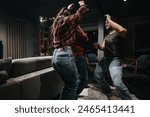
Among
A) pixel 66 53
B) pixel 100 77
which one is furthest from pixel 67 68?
pixel 100 77

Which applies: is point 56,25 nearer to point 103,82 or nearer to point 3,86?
point 3,86

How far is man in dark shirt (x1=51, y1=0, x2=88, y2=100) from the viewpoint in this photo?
177 cm

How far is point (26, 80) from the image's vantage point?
1.64m

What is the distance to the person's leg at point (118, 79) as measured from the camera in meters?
2.10

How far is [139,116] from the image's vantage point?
1.39 metres

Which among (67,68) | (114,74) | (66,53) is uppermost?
(66,53)

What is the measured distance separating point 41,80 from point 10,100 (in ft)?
1.94

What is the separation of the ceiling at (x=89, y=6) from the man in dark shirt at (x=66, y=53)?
422cm

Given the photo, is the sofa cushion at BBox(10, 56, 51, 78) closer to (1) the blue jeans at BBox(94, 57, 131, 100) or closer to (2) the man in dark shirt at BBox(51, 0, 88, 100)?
(2) the man in dark shirt at BBox(51, 0, 88, 100)

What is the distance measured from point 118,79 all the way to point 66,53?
73 centimetres

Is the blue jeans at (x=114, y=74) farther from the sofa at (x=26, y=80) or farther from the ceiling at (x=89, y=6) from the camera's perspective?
the ceiling at (x=89, y=6)

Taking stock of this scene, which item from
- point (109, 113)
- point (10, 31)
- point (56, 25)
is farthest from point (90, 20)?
point (109, 113)

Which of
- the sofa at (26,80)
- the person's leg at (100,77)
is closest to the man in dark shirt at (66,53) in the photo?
the sofa at (26,80)

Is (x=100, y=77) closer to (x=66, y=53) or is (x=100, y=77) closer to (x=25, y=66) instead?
(x=66, y=53)
